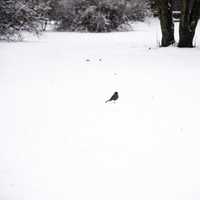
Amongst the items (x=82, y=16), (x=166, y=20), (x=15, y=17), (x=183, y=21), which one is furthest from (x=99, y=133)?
(x=82, y=16)

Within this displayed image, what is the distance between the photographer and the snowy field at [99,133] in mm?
3873

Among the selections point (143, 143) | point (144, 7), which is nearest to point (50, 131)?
point (143, 143)

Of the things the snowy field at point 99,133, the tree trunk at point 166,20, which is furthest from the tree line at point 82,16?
the snowy field at point 99,133

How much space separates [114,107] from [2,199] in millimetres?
2836

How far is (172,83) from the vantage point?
24.6 ft

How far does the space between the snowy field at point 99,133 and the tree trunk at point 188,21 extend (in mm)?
3818

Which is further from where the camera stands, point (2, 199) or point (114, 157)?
point (114, 157)

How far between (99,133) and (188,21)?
331 inches

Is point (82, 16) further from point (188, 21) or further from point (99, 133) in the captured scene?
point (99, 133)

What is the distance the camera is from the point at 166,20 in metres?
13.2

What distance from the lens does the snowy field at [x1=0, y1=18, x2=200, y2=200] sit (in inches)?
152

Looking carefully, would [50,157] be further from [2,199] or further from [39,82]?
[39,82]

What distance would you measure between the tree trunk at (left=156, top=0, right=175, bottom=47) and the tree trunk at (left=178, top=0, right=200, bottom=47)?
604mm

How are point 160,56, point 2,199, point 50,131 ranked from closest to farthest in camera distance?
point 2,199, point 50,131, point 160,56
